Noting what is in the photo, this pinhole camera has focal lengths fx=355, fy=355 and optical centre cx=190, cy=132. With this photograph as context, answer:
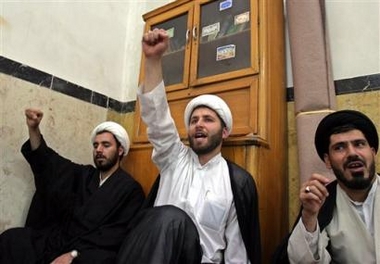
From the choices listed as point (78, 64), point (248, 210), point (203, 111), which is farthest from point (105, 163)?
point (248, 210)

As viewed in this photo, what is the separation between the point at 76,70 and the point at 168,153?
108 cm

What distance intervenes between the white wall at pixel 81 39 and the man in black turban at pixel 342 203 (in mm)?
1658

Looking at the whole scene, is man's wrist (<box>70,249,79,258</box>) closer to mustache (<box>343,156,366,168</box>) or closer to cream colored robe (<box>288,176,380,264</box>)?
cream colored robe (<box>288,176,380,264</box>)

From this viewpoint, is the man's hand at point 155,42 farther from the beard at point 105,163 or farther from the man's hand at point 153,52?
the beard at point 105,163

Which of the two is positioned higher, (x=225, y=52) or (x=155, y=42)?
(x=225, y=52)

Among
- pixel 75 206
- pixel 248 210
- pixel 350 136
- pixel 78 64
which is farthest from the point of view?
pixel 78 64

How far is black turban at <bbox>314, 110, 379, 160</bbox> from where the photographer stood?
1.40 m

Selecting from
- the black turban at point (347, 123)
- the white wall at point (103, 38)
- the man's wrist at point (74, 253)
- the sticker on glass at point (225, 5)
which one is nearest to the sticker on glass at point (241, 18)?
the sticker on glass at point (225, 5)

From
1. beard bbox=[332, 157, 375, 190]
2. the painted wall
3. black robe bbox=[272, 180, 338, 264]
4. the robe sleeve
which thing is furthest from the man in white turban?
the painted wall

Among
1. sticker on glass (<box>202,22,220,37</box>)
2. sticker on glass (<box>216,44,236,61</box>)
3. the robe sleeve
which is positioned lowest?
the robe sleeve

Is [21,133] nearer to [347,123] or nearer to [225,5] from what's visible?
[225,5]

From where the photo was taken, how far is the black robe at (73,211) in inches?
65.9

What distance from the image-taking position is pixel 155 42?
59.8 inches

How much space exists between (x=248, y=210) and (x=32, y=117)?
4.08 feet
